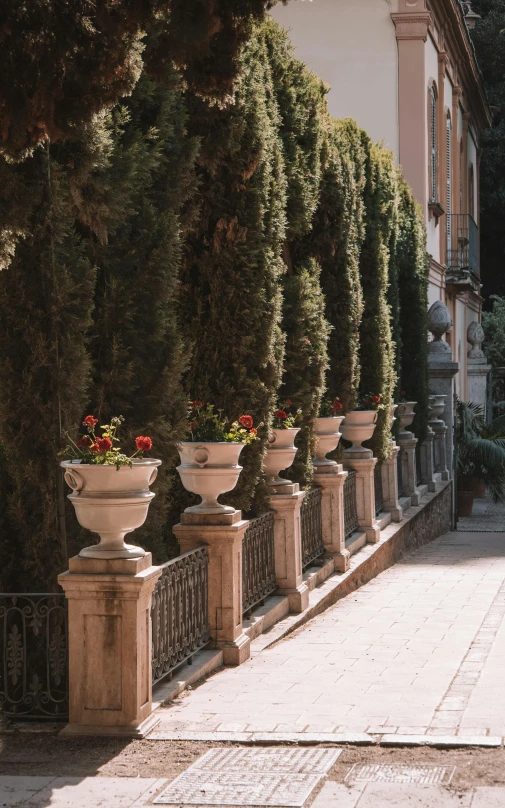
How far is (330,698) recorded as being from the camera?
721cm

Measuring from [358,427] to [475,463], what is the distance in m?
8.30

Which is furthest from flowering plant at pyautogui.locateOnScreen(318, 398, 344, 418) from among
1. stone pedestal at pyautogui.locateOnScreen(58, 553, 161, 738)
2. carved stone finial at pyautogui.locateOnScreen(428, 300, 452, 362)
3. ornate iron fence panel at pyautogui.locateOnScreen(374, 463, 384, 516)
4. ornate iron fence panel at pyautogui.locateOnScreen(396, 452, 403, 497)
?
carved stone finial at pyautogui.locateOnScreen(428, 300, 452, 362)

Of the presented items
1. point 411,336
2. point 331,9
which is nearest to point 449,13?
point 331,9

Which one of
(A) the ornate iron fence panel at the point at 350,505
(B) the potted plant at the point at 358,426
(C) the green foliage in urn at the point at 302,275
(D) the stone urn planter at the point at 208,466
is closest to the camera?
(D) the stone urn planter at the point at 208,466

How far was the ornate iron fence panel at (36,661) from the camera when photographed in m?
6.88

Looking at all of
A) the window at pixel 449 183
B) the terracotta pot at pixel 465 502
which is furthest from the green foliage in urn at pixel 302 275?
the window at pixel 449 183

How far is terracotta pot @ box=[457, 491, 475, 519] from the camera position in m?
22.3

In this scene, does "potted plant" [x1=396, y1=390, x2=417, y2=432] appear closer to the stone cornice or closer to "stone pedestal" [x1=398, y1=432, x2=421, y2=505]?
"stone pedestal" [x1=398, y1=432, x2=421, y2=505]

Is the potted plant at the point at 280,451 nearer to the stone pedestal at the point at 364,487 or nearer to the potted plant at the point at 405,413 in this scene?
the stone pedestal at the point at 364,487

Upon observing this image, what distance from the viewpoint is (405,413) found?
18.9m

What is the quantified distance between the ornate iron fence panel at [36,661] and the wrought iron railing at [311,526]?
4666 mm

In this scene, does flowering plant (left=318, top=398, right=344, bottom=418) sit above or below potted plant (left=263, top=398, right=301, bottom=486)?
above

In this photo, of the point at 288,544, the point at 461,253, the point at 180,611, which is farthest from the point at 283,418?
the point at 461,253

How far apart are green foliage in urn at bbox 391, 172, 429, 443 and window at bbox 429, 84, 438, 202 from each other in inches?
164
